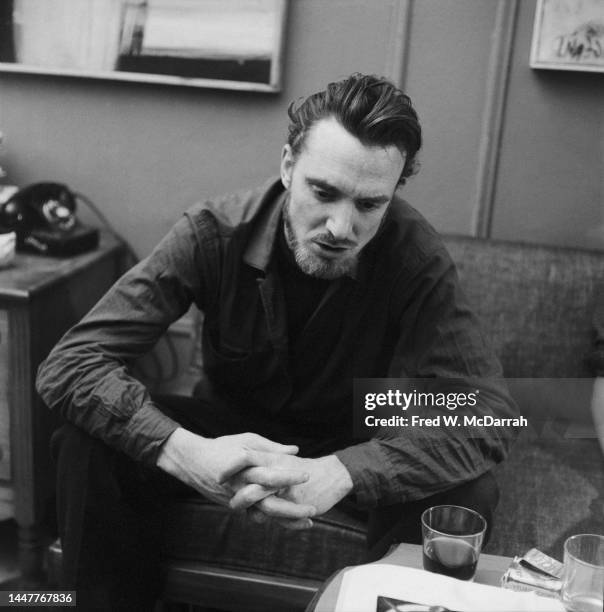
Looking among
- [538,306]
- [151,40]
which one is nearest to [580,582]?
[538,306]

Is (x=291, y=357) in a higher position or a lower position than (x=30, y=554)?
higher

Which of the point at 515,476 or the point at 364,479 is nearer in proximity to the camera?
the point at 364,479

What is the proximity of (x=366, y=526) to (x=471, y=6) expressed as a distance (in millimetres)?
1292

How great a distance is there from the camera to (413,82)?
2000 millimetres

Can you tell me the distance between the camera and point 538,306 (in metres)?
1.82

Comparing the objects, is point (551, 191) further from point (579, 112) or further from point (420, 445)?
point (420, 445)

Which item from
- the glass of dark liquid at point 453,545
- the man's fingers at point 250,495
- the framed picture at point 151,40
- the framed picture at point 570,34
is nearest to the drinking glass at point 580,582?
the glass of dark liquid at point 453,545

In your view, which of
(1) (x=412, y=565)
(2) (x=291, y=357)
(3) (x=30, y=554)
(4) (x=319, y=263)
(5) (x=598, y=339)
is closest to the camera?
(1) (x=412, y=565)

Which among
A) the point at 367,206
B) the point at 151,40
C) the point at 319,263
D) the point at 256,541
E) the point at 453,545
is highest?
the point at 151,40

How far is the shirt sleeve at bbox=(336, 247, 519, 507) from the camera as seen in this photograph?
4.34 feet

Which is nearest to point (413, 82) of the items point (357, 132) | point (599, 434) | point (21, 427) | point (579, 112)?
point (579, 112)

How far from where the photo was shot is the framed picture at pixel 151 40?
6.65ft

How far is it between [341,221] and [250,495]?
0.52 meters

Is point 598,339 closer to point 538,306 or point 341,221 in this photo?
point 538,306
